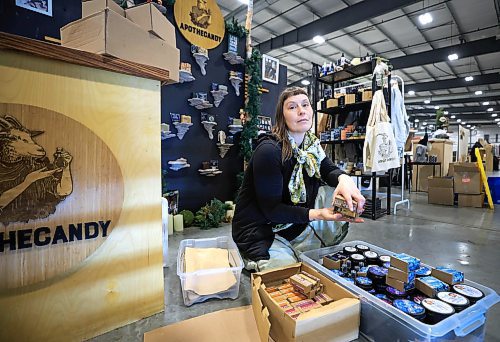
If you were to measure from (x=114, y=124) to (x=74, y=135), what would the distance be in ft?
0.49

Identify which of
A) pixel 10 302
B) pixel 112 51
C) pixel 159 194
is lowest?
pixel 10 302

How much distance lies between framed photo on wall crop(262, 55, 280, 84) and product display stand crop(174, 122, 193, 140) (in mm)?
1661

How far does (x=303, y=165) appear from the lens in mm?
1468

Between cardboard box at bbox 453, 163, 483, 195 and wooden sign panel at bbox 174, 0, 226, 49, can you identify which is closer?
wooden sign panel at bbox 174, 0, 226, 49

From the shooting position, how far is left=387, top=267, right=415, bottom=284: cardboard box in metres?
1.05

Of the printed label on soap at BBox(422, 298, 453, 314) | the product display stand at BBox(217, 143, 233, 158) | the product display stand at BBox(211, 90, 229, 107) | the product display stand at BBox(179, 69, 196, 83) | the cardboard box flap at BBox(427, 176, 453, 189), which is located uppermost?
the product display stand at BBox(179, 69, 196, 83)

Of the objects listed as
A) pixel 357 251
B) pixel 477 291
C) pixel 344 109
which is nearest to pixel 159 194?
pixel 357 251

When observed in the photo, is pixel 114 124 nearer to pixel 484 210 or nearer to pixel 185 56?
pixel 185 56

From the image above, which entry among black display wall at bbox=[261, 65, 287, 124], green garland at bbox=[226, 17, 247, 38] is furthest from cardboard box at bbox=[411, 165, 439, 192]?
green garland at bbox=[226, 17, 247, 38]

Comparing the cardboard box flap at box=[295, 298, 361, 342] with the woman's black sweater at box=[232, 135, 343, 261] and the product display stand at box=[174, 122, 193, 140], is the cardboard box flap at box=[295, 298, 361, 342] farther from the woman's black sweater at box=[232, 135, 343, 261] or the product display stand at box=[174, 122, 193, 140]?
the product display stand at box=[174, 122, 193, 140]

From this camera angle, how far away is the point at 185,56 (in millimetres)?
3121

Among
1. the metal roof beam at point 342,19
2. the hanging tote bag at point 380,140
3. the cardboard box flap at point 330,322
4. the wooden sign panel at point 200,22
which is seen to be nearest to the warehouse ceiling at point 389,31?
the metal roof beam at point 342,19

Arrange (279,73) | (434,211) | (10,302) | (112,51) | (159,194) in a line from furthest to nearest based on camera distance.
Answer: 1. (279,73)
2. (434,211)
3. (159,194)
4. (112,51)
5. (10,302)

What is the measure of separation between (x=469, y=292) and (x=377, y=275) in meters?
0.34
